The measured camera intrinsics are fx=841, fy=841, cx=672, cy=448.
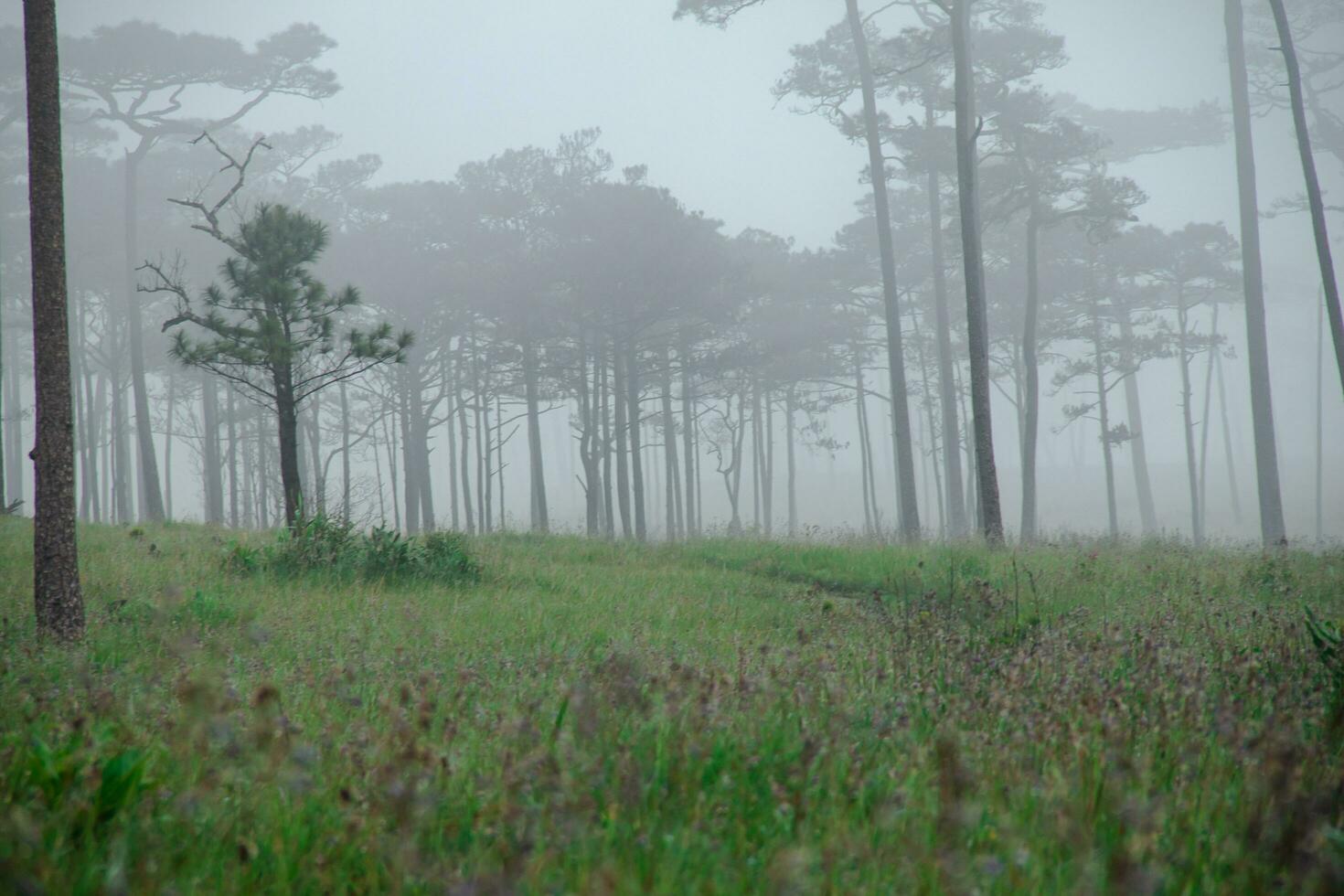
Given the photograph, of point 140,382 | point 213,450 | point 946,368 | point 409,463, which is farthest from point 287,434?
point 213,450

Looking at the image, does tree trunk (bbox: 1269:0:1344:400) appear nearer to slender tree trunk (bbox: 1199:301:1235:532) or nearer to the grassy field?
the grassy field

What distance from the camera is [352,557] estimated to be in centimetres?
907

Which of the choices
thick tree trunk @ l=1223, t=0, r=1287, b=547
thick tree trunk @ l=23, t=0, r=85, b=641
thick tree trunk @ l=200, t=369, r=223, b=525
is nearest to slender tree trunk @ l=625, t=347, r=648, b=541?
thick tree trunk @ l=200, t=369, r=223, b=525

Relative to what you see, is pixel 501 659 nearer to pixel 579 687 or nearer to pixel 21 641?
pixel 579 687

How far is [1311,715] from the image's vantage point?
12.0 feet

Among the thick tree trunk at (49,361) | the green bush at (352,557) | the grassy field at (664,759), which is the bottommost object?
the grassy field at (664,759)

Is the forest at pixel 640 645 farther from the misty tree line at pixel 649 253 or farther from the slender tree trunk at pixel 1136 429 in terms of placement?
the slender tree trunk at pixel 1136 429

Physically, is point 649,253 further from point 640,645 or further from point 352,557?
point 640,645

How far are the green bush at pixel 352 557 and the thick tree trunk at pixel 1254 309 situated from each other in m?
15.4

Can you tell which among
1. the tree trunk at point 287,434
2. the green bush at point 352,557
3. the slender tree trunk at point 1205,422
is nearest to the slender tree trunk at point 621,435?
the tree trunk at point 287,434

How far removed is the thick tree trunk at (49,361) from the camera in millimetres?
5914

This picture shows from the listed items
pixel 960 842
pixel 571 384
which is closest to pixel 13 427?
pixel 571 384

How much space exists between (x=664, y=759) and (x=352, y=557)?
23.5ft

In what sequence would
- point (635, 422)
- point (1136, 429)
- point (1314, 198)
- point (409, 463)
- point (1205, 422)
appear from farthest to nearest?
point (1205, 422), point (1136, 429), point (409, 463), point (635, 422), point (1314, 198)
